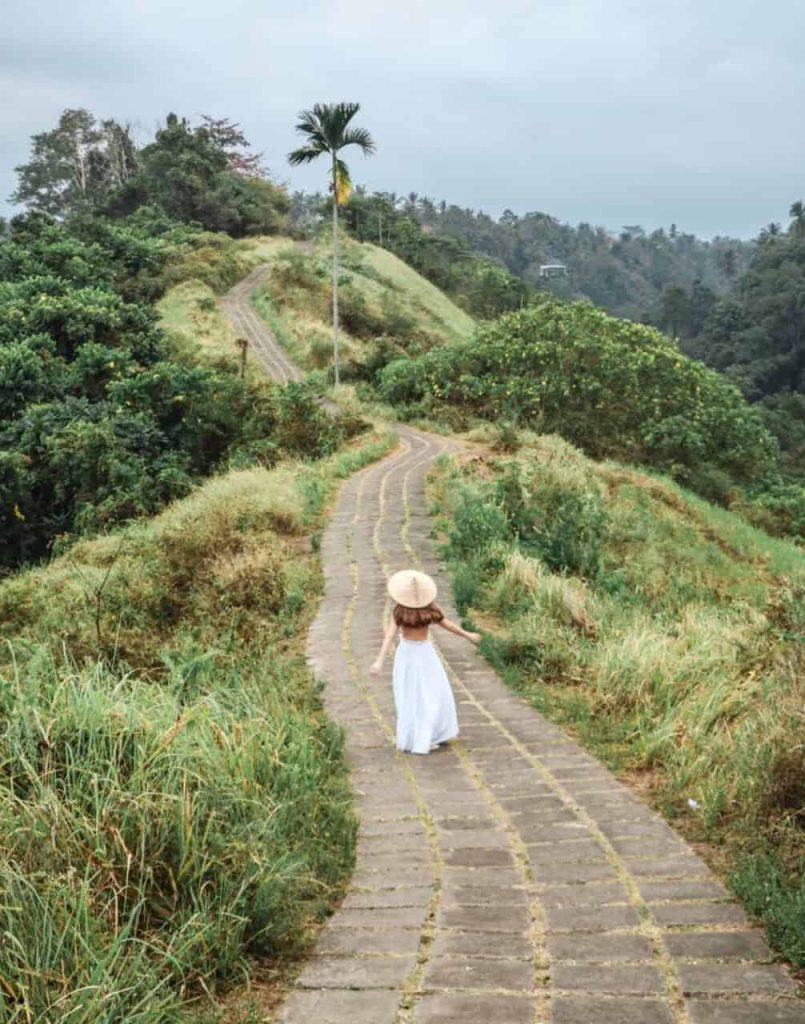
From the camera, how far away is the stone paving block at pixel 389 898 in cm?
383

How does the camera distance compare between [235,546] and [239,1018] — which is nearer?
[239,1018]

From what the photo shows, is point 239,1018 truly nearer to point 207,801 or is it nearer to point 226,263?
point 207,801

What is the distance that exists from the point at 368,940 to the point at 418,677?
84.2 inches

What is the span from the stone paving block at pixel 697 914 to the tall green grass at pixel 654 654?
83 millimetres

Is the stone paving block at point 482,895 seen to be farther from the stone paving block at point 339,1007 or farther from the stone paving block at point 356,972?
the stone paving block at point 339,1007

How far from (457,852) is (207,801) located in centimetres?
113

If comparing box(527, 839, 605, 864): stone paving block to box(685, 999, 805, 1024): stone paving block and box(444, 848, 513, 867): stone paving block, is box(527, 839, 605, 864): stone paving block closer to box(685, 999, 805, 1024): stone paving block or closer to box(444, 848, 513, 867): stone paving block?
box(444, 848, 513, 867): stone paving block

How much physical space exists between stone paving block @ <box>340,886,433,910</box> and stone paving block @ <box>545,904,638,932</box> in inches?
19.0

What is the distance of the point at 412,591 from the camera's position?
5.86 m

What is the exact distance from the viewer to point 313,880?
3.80 meters

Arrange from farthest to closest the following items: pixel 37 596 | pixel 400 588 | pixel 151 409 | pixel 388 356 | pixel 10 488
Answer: pixel 388 356 → pixel 151 409 → pixel 10 488 → pixel 37 596 → pixel 400 588

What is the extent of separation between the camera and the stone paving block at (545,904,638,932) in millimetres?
3609

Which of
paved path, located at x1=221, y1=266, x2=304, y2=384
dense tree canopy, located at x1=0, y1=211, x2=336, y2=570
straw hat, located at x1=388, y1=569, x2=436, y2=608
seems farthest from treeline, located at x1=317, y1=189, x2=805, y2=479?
straw hat, located at x1=388, y1=569, x2=436, y2=608

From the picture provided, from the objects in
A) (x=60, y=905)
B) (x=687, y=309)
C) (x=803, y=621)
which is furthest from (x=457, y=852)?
(x=687, y=309)
